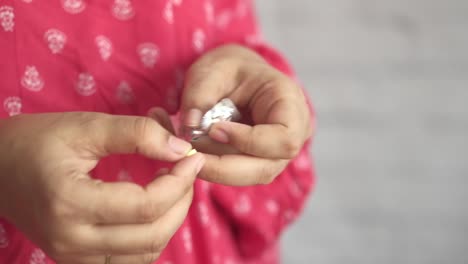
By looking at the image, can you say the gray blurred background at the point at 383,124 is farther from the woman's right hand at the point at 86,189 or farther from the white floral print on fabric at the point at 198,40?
the woman's right hand at the point at 86,189

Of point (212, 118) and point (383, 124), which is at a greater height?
point (212, 118)

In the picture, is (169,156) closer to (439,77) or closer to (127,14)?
(127,14)

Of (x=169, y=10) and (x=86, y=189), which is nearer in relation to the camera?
(x=86, y=189)

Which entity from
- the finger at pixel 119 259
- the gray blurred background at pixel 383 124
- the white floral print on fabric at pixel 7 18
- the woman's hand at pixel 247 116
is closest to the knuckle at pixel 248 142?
the woman's hand at pixel 247 116

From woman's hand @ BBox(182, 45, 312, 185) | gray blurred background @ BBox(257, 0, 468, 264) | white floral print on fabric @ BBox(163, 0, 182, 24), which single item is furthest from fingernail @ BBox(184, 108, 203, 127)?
gray blurred background @ BBox(257, 0, 468, 264)

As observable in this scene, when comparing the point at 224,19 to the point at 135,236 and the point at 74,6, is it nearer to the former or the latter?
the point at 74,6

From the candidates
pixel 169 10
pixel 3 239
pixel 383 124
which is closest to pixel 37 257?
pixel 3 239
